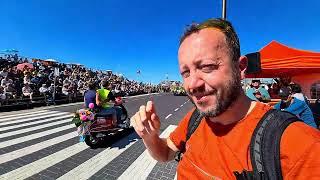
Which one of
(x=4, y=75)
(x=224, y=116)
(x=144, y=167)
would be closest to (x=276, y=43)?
(x=144, y=167)

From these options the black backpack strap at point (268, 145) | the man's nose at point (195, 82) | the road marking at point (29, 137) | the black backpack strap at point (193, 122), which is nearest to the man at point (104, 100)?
the road marking at point (29, 137)

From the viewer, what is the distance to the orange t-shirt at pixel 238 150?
1037 millimetres

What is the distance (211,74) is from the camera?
1.38m

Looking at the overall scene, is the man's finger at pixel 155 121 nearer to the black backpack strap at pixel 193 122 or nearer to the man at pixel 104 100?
the black backpack strap at pixel 193 122

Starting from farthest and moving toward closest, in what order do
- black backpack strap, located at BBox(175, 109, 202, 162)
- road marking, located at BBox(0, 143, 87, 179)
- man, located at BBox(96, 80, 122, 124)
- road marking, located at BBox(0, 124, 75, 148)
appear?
man, located at BBox(96, 80, 122, 124) < road marking, located at BBox(0, 124, 75, 148) < road marking, located at BBox(0, 143, 87, 179) < black backpack strap, located at BBox(175, 109, 202, 162)

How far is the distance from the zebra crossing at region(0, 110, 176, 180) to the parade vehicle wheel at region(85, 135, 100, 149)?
0.47ft

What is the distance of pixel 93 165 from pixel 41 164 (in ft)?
3.67

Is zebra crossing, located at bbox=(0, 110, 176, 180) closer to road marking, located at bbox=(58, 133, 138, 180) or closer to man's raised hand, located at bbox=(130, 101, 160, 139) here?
road marking, located at bbox=(58, 133, 138, 180)

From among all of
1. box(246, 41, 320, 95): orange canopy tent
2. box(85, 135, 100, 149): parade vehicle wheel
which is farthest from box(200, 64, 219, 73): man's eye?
box(85, 135, 100, 149): parade vehicle wheel

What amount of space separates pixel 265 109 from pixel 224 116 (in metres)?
0.22

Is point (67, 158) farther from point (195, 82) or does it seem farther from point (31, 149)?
point (195, 82)

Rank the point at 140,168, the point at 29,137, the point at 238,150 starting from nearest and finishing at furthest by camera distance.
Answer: the point at 238,150, the point at 140,168, the point at 29,137

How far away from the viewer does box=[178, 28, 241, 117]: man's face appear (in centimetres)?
135

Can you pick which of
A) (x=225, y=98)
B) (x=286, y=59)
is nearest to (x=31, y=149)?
(x=225, y=98)
